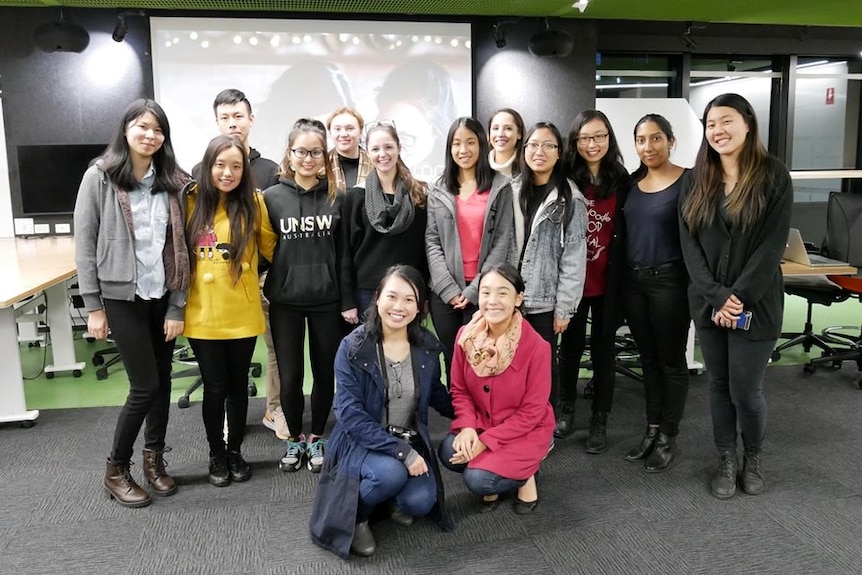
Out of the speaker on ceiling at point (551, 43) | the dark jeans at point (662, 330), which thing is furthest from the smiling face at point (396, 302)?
the speaker on ceiling at point (551, 43)

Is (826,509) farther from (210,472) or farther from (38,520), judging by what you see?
(38,520)

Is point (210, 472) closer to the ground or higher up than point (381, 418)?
closer to the ground

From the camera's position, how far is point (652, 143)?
2.72 m

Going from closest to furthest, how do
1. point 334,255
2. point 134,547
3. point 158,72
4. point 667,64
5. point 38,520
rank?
1. point 134,547
2. point 38,520
3. point 334,255
4. point 158,72
5. point 667,64

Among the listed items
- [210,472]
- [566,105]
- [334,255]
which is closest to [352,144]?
[334,255]

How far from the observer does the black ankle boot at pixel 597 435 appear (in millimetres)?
3090

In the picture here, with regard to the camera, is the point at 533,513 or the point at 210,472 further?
the point at 210,472

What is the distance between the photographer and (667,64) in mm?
7145

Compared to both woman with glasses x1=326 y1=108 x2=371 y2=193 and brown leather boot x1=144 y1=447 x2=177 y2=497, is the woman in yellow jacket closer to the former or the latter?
brown leather boot x1=144 y1=447 x2=177 y2=497

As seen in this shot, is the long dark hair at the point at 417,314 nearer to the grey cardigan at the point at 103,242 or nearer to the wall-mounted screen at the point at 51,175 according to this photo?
the grey cardigan at the point at 103,242

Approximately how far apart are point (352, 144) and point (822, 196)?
697 cm

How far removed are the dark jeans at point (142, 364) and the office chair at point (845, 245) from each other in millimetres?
3655

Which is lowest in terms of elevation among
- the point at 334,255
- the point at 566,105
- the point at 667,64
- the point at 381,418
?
the point at 381,418

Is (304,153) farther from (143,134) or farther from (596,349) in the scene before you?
(596,349)
